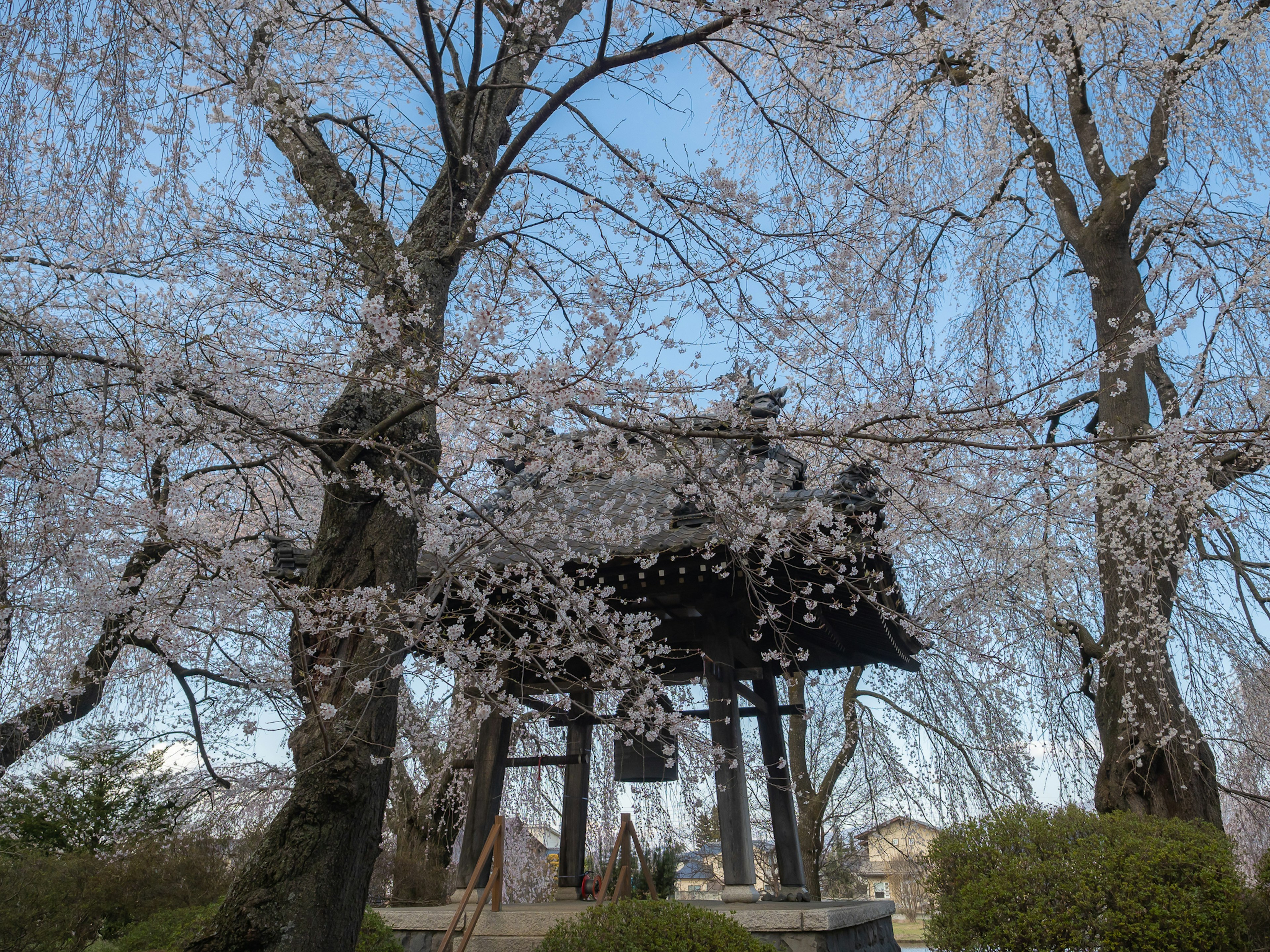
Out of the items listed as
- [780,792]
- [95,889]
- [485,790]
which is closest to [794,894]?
[780,792]

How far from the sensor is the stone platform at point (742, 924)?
4.86 metres

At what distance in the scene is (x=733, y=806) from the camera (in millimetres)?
5613

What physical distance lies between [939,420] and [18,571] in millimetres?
4833

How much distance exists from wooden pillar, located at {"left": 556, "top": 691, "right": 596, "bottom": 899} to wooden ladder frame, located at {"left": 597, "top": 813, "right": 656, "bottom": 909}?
1.47m

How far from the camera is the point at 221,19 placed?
3.07 meters

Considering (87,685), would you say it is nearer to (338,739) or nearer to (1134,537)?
(338,739)

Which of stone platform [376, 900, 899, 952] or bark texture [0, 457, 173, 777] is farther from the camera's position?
bark texture [0, 457, 173, 777]

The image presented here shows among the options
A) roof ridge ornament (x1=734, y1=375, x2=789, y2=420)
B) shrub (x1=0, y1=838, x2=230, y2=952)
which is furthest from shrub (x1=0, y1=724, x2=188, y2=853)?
roof ridge ornament (x1=734, y1=375, x2=789, y2=420)

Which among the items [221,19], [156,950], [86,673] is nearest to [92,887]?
[156,950]

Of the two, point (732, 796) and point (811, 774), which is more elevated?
point (811, 774)

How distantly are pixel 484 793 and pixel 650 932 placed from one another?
2291 mm

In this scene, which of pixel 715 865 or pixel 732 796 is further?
pixel 715 865

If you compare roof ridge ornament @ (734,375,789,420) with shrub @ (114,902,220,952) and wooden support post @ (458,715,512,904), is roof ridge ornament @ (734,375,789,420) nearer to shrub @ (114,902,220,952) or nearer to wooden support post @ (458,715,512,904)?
wooden support post @ (458,715,512,904)

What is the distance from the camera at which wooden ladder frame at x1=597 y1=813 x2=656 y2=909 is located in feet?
16.6
